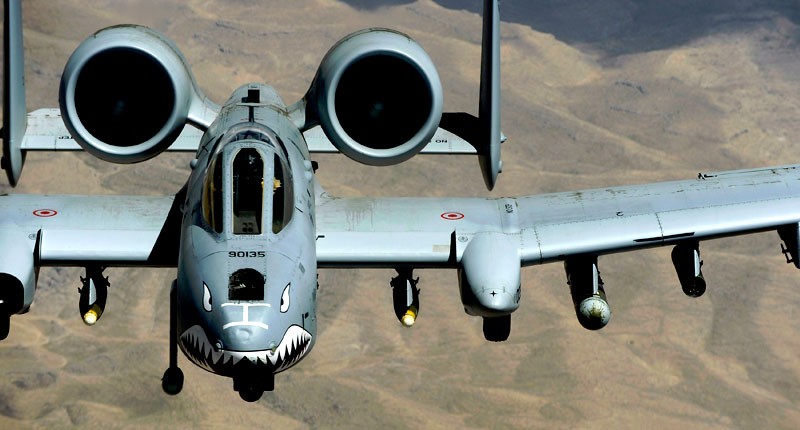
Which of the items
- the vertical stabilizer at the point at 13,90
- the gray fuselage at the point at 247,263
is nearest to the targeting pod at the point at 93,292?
the vertical stabilizer at the point at 13,90

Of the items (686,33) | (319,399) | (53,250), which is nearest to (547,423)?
(319,399)

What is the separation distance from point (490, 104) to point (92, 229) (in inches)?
308

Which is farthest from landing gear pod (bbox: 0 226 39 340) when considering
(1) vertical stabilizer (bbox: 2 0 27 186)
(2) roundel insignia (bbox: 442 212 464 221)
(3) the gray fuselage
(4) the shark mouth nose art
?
(2) roundel insignia (bbox: 442 212 464 221)

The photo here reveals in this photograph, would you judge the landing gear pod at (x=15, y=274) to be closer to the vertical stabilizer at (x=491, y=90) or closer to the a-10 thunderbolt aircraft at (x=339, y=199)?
the a-10 thunderbolt aircraft at (x=339, y=199)

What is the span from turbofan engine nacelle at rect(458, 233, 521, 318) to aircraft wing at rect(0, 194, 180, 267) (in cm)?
513

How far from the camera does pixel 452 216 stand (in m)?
28.5

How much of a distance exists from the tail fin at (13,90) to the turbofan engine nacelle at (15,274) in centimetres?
253

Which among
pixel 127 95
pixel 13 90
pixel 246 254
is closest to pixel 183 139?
pixel 127 95

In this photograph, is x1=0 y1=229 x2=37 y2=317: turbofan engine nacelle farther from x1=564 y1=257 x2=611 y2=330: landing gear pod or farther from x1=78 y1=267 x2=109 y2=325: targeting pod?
x1=564 y1=257 x2=611 y2=330: landing gear pod

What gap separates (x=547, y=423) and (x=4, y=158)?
26.4 meters

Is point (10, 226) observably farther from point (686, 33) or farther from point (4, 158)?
point (686, 33)

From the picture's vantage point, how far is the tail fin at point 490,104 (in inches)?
1166

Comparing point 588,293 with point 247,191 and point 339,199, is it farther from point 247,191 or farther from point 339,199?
point 247,191

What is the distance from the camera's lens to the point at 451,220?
28.4m
